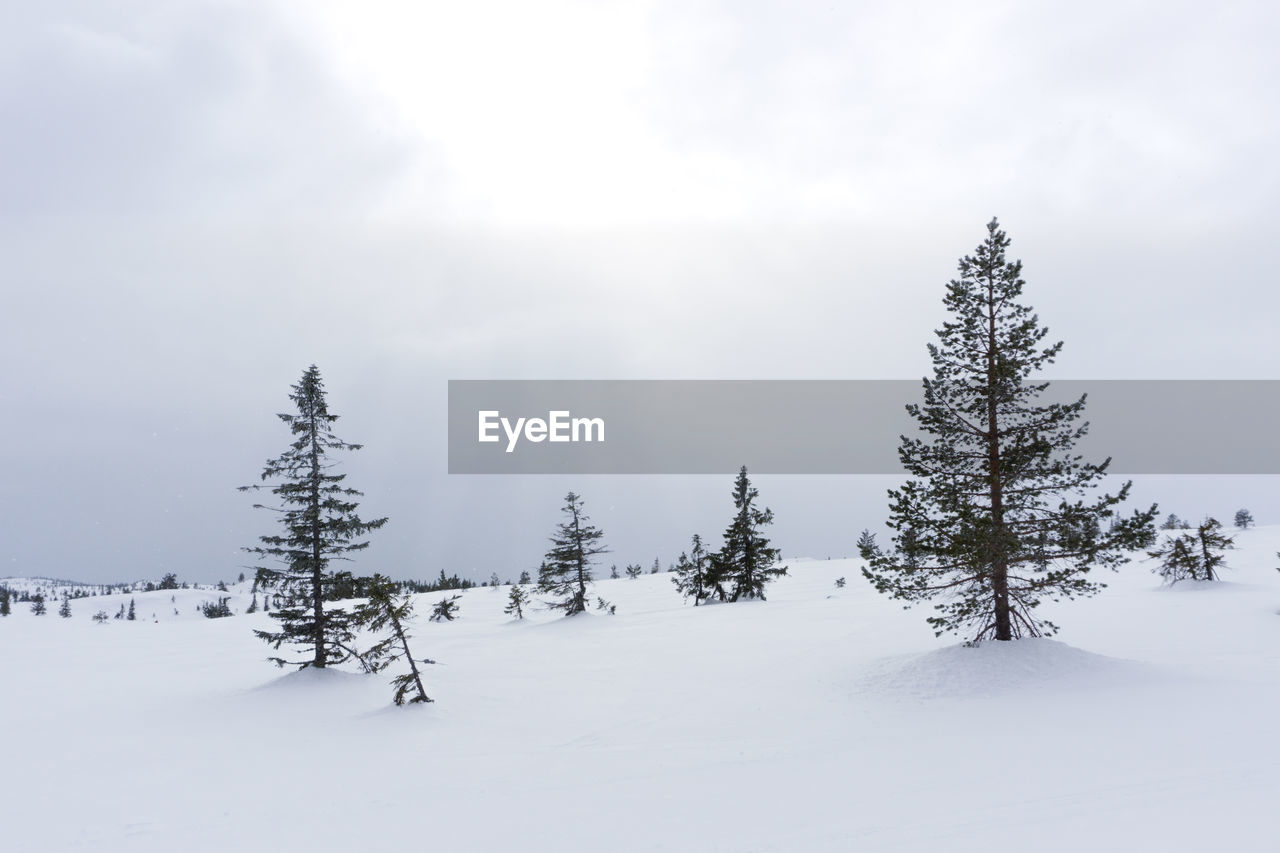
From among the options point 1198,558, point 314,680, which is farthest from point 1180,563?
point 314,680

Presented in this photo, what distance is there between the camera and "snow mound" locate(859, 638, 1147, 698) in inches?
615

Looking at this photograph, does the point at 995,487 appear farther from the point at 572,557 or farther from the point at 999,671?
the point at 572,557

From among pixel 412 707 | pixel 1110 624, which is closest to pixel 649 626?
pixel 412 707

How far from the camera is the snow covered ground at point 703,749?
877 centimetres

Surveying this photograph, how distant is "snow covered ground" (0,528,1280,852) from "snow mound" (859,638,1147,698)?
79 millimetres

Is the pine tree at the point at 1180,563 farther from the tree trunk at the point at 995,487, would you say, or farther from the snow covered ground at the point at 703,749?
the tree trunk at the point at 995,487

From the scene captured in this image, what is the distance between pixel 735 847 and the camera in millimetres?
8414

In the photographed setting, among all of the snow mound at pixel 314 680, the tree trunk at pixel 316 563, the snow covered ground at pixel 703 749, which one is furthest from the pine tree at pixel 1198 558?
the tree trunk at pixel 316 563

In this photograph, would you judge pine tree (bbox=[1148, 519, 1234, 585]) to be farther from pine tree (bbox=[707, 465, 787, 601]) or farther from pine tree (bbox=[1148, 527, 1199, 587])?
pine tree (bbox=[707, 465, 787, 601])

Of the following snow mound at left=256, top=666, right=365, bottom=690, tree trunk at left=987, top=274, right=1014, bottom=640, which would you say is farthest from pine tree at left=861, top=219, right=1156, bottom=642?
snow mound at left=256, top=666, right=365, bottom=690

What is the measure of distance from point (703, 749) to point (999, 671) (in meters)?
8.96

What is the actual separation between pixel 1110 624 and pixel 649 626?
23.8 meters

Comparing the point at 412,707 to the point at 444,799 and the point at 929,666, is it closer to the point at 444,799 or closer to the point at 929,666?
the point at 444,799

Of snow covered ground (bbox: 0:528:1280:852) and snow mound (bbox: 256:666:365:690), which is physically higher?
snow covered ground (bbox: 0:528:1280:852)
